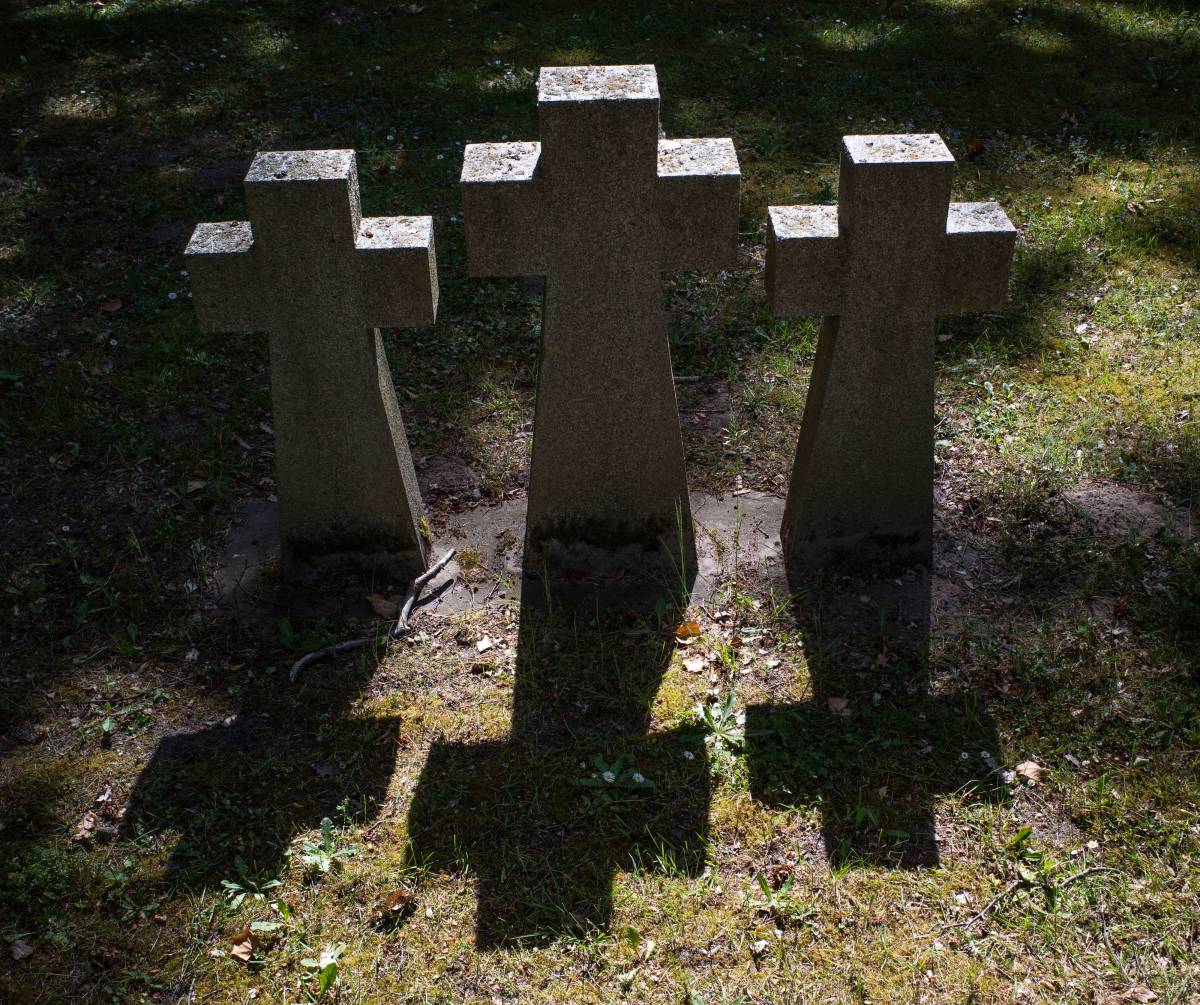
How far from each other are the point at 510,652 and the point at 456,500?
2.94ft

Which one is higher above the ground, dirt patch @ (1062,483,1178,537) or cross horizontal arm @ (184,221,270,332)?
cross horizontal arm @ (184,221,270,332)

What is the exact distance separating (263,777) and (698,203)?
2229 mm

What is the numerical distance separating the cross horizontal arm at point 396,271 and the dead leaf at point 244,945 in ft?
6.10

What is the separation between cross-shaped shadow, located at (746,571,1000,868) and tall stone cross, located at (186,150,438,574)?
1558 mm

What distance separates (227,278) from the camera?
345 cm

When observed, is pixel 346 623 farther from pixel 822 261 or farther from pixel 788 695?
pixel 822 261

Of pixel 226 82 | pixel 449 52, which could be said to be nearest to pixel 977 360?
pixel 449 52

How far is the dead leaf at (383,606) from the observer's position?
3.99 meters

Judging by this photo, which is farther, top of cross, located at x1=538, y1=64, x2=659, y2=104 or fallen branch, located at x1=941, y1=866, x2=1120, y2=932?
top of cross, located at x1=538, y1=64, x2=659, y2=104

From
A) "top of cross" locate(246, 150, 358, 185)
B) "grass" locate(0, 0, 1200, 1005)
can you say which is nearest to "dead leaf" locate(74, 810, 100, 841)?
"grass" locate(0, 0, 1200, 1005)

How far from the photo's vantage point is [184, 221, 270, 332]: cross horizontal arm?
3414 millimetres

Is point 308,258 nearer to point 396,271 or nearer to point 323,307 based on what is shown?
point 323,307

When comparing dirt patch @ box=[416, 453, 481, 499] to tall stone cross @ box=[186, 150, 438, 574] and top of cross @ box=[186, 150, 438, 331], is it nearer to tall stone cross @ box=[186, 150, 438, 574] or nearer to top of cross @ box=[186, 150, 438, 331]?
tall stone cross @ box=[186, 150, 438, 574]

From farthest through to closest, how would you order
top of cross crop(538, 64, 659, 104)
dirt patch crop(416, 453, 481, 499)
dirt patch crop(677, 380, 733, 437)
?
dirt patch crop(677, 380, 733, 437)
dirt patch crop(416, 453, 481, 499)
top of cross crop(538, 64, 659, 104)
